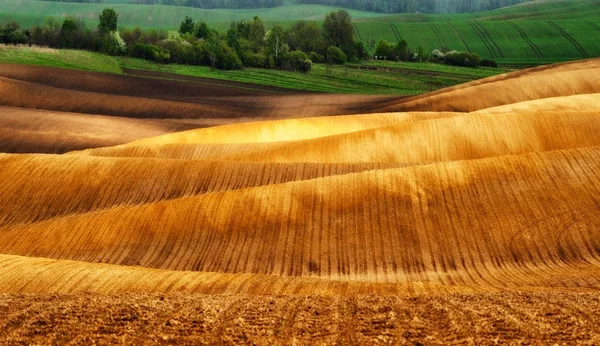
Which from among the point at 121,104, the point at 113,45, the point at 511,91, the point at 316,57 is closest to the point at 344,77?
the point at 316,57

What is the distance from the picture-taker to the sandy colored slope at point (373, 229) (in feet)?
85.5

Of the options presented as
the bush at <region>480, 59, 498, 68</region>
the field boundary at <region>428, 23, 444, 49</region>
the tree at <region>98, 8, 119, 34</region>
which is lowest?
the field boundary at <region>428, 23, 444, 49</region>

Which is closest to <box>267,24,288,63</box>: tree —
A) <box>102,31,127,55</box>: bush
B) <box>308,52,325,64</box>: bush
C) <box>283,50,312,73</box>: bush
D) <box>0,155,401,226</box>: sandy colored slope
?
<box>283,50,312,73</box>: bush

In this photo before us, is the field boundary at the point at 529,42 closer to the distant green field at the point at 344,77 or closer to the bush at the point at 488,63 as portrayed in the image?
the bush at the point at 488,63

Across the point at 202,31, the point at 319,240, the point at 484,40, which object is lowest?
the point at 484,40

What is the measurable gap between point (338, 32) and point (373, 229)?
10252cm

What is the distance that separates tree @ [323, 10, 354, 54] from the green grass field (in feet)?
64.3

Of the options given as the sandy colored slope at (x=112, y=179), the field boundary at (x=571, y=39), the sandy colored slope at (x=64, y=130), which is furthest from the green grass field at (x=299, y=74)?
the sandy colored slope at (x=112, y=179)

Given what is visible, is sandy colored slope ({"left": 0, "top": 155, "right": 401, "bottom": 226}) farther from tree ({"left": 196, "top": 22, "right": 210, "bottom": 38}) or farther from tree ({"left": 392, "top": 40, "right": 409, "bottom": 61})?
tree ({"left": 196, "top": 22, "right": 210, "bottom": 38})

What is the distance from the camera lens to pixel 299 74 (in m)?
100

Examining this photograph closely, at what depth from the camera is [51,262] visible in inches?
923

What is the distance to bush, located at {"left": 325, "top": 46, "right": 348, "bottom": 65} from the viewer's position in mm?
113625

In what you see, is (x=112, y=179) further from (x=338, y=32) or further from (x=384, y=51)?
(x=338, y=32)

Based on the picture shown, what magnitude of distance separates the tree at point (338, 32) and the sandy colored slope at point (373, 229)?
92738mm
